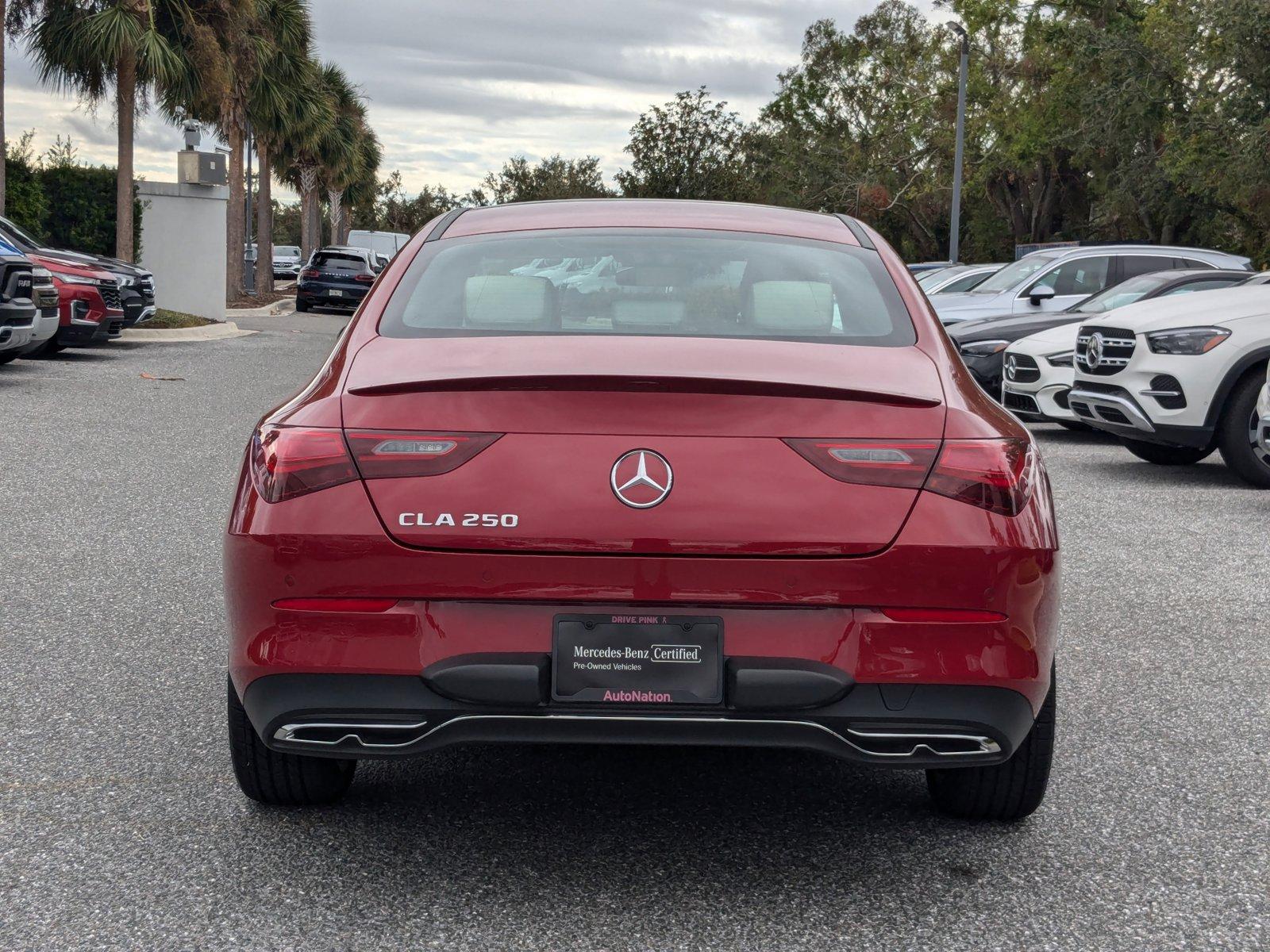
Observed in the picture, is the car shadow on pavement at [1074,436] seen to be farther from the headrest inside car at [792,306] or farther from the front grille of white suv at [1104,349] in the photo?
the headrest inside car at [792,306]

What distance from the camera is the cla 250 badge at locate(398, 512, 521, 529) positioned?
2998mm

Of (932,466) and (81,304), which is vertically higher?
(932,466)

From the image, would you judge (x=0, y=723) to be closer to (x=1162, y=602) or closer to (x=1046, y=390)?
(x=1162, y=602)

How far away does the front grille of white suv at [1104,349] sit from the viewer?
10484 millimetres

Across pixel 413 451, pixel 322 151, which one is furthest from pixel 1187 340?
pixel 322 151

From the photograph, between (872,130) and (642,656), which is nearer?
(642,656)

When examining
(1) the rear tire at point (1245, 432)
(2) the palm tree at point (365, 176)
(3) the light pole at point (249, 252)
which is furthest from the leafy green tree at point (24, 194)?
(2) the palm tree at point (365, 176)

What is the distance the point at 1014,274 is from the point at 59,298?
11.3 metres

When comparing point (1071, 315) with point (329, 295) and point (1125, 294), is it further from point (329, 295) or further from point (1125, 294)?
point (329, 295)

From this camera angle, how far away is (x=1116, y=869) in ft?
11.4

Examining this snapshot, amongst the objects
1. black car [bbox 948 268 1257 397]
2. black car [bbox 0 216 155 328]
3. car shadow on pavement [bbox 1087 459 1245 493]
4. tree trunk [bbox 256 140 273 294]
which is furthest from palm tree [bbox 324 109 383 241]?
car shadow on pavement [bbox 1087 459 1245 493]

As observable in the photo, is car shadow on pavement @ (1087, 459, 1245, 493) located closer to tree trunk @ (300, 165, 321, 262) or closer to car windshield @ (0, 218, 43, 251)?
car windshield @ (0, 218, 43, 251)

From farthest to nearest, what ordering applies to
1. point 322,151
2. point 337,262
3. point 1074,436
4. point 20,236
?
point 322,151
point 337,262
point 20,236
point 1074,436

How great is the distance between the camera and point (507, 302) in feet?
11.9
